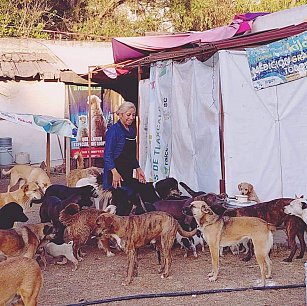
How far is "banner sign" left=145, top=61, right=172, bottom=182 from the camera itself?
9320 mm

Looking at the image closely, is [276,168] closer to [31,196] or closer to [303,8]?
[303,8]

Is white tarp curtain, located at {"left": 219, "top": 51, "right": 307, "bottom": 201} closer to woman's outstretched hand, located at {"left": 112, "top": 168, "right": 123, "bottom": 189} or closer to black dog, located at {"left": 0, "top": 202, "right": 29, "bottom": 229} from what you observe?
woman's outstretched hand, located at {"left": 112, "top": 168, "right": 123, "bottom": 189}

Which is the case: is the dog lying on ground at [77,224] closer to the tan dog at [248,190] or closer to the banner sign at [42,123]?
the tan dog at [248,190]

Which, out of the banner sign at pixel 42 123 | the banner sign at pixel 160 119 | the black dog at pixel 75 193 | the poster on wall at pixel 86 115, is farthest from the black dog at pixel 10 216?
the poster on wall at pixel 86 115

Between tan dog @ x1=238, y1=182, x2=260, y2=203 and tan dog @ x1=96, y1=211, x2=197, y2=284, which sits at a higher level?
tan dog @ x1=238, y1=182, x2=260, y2=203

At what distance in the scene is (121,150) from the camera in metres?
7.24

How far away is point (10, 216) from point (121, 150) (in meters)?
1.57

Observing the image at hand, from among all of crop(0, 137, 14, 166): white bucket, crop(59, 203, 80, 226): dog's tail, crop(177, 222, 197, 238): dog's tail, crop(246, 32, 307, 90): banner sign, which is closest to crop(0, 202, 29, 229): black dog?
crop(59, 203, 80, 226): dog's tail

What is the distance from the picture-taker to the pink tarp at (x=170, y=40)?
A: 9.53 m

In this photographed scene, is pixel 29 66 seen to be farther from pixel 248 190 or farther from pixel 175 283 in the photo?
pixel 175 283

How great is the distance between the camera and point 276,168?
7.62 meters

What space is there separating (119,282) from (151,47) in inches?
196

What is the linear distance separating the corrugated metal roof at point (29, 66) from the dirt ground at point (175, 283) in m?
7.67

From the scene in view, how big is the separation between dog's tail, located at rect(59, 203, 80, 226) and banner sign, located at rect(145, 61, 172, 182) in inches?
111
